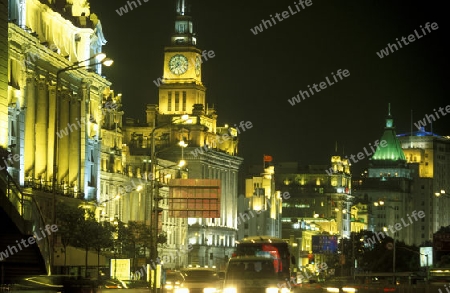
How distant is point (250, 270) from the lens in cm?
5331

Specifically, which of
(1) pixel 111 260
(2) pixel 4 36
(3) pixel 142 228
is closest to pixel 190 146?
(3) pixel 142 228

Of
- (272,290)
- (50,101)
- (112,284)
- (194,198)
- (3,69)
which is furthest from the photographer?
(194,198)

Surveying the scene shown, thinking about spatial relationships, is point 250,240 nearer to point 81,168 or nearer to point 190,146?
point 81,168

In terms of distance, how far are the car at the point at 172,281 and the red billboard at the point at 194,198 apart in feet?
25.3

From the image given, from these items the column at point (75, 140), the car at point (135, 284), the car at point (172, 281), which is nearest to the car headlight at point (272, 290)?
the car at point (135, 284)

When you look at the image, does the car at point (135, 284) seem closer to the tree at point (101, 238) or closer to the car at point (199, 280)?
the car at point (199, 280)

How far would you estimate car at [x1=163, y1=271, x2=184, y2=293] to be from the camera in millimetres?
78719

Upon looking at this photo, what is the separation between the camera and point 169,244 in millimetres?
170000

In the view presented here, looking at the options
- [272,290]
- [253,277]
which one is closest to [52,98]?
[253,277]

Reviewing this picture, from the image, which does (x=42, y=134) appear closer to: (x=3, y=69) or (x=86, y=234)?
(x=86, y=234)

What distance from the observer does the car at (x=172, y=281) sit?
258 ft

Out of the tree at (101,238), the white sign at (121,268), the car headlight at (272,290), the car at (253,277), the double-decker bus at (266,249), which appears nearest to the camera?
the car headlight at (272,290)

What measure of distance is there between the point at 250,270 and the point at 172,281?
113ft

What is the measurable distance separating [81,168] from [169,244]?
67275mm
